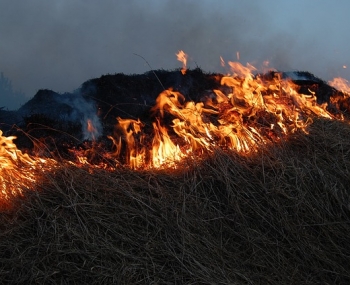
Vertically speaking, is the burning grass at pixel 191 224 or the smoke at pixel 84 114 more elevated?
the smoke at pixel 84 114

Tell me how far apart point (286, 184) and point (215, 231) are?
2.49ft

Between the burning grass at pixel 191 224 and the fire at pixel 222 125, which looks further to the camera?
the fire at pixel 222 125

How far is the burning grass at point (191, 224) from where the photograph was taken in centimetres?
320

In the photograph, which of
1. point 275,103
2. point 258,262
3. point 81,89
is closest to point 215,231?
point 258,262

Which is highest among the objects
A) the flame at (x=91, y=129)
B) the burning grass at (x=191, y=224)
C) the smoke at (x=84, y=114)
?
the smoke at (x=84, y=114)

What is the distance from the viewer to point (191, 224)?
3.56 m

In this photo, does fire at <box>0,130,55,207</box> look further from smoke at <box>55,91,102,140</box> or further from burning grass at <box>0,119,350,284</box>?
smoke at <box>55,91,102,140</box>

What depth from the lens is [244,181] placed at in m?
→ 3.96

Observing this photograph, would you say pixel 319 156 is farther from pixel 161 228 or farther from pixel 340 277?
pixel 161 228

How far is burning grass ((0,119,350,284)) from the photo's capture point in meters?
3.20

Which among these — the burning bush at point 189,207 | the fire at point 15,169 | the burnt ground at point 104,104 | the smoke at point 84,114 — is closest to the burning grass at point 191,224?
the burning bush at point 189,207

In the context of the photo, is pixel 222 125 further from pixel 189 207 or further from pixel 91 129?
pixel 91 129

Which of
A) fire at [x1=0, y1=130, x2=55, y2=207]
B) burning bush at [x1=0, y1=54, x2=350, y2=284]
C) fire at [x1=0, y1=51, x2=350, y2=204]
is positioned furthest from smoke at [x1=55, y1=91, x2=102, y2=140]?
fire at [x1=0, y1=130, x2=55, y2=207]

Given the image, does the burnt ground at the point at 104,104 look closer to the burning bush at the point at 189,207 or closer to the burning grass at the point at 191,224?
the burning bush at the point at 189,207
